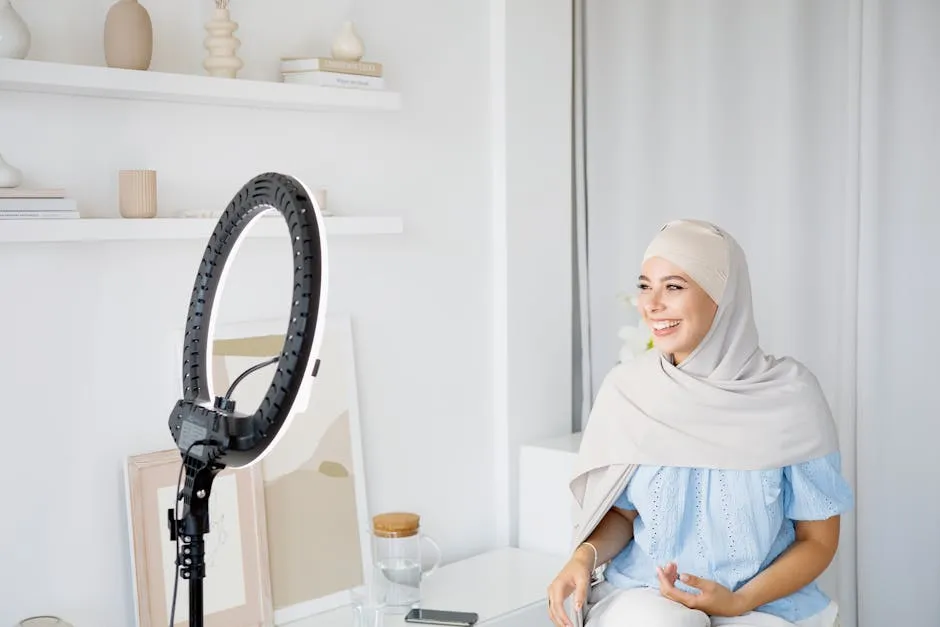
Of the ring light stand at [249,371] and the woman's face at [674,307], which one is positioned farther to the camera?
the woman's face at [674,307]

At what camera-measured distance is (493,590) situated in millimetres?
2725

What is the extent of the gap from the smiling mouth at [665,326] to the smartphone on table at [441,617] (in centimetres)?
85

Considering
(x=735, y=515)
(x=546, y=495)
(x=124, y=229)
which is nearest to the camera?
(x=735, y=515)

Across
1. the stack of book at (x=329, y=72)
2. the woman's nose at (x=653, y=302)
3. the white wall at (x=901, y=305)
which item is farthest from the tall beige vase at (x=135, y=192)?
the white wall at (x=901, y=305)

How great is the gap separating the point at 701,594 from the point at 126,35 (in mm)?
1522

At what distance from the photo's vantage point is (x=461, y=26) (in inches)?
117

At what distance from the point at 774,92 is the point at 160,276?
5.15 feet

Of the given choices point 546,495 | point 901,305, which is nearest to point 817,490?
point 901,305

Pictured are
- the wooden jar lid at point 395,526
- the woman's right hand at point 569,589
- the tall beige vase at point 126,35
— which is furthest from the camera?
Result: the wooden jar lid at point 395,526

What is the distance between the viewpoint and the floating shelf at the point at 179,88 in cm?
205

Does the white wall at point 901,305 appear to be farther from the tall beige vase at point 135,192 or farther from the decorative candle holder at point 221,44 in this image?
the tall beige vase at point 135,192

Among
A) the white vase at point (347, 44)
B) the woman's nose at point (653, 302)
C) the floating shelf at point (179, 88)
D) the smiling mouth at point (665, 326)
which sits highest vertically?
the white vase at point (347, 44)

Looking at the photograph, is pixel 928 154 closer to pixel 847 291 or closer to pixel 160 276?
pixel 847 291

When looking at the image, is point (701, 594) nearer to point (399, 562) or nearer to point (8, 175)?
point (399, 562)
